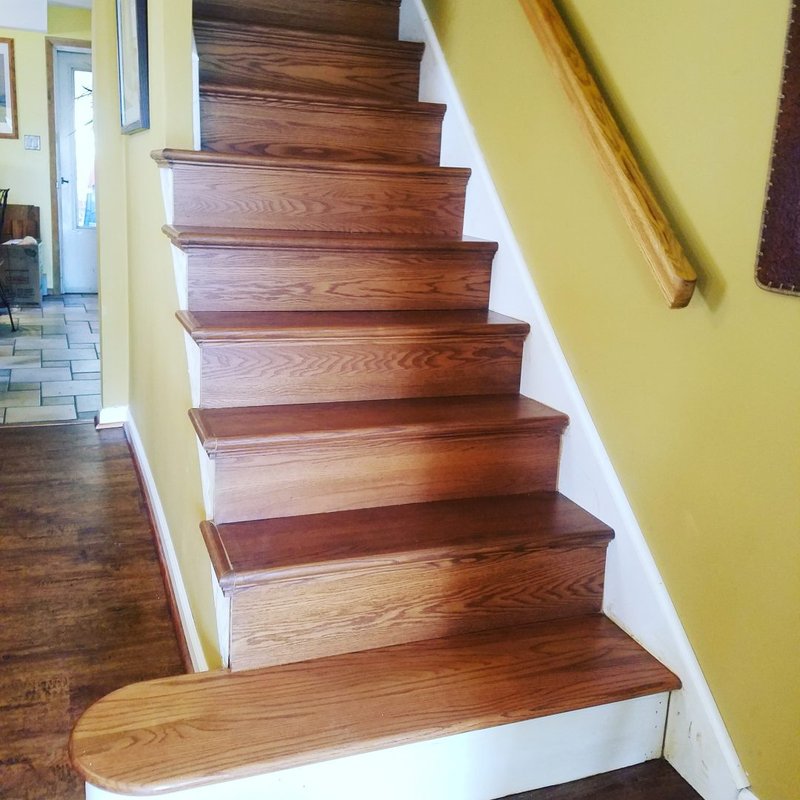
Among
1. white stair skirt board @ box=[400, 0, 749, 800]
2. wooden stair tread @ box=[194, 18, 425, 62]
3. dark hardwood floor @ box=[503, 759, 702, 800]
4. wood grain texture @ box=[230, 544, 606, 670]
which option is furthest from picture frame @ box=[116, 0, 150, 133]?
dark hardwood floor @ box=[503, 759, 702, 800]

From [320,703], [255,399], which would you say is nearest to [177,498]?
[255,399]

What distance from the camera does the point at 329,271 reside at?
1907 millimetres

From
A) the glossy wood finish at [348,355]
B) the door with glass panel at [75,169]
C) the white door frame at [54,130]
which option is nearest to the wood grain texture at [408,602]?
the glossy wood finish at [348,355]

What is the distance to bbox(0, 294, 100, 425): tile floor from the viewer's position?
3.87 m

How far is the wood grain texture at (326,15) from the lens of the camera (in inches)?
96.9

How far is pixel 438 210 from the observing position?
217 cm

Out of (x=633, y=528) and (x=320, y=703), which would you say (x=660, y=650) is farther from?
(x=320, y=703)

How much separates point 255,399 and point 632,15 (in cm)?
104

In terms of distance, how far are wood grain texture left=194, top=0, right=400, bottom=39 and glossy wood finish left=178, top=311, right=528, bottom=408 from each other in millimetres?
1149

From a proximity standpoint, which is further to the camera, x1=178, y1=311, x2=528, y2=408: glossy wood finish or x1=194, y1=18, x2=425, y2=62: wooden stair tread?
x1=194, y1=18, x2=425, y2=62: wooden stair tread

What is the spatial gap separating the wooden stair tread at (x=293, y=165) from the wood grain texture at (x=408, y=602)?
1051mm

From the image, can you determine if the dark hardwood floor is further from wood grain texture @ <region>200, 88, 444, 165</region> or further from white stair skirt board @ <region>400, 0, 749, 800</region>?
wood grain texture @ <region>200, 88, 444, 165</region>

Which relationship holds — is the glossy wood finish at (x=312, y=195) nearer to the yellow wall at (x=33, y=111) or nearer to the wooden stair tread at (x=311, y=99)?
the wooden stair tread at (x=311, y=99)

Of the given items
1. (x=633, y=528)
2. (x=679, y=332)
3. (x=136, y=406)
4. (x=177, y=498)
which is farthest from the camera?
(x=136, y=406)
